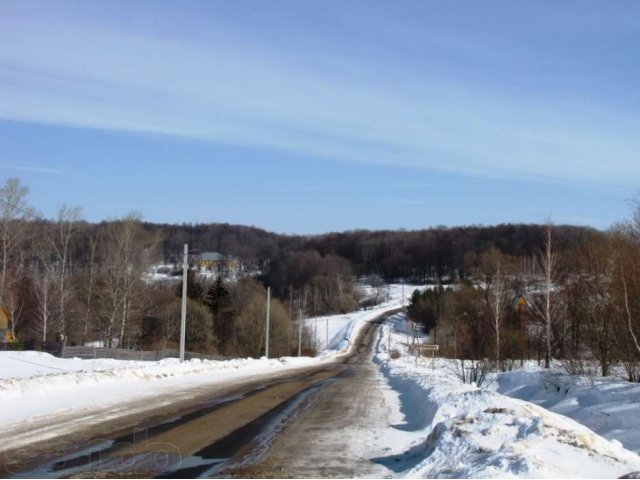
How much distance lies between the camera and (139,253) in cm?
6762

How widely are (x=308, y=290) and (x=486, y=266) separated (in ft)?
359

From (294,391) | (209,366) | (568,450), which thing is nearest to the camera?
(568,450)

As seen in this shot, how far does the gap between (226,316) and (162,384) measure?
2688 inches

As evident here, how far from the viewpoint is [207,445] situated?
10688 mm

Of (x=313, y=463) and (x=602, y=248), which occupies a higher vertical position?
(x=602, y=248)

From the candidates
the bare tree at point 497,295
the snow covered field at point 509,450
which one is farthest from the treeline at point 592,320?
the snow covered field at point 509,450

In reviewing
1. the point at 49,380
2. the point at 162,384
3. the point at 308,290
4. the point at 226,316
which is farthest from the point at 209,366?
the point at 308,290

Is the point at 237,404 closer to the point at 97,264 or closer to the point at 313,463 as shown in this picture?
the point at 313,463

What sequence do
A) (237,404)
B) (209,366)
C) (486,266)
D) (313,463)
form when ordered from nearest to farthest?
(313,463)
(237,404)
(209,366)
(486,266)

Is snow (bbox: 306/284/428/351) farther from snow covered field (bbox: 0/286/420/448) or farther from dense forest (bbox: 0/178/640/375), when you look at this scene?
snow covered field (bbox: 0/286/420/448)

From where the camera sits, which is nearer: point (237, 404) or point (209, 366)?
point (237, 404)

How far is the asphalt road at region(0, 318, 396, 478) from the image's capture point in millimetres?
8648

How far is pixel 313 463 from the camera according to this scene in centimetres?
938

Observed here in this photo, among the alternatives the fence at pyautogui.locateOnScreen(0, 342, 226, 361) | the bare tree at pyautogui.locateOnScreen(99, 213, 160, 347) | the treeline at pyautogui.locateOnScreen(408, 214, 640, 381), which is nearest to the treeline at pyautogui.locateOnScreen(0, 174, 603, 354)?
the bare tree at pyautogui.locateOnScreen(99, 213, 160, 347)
